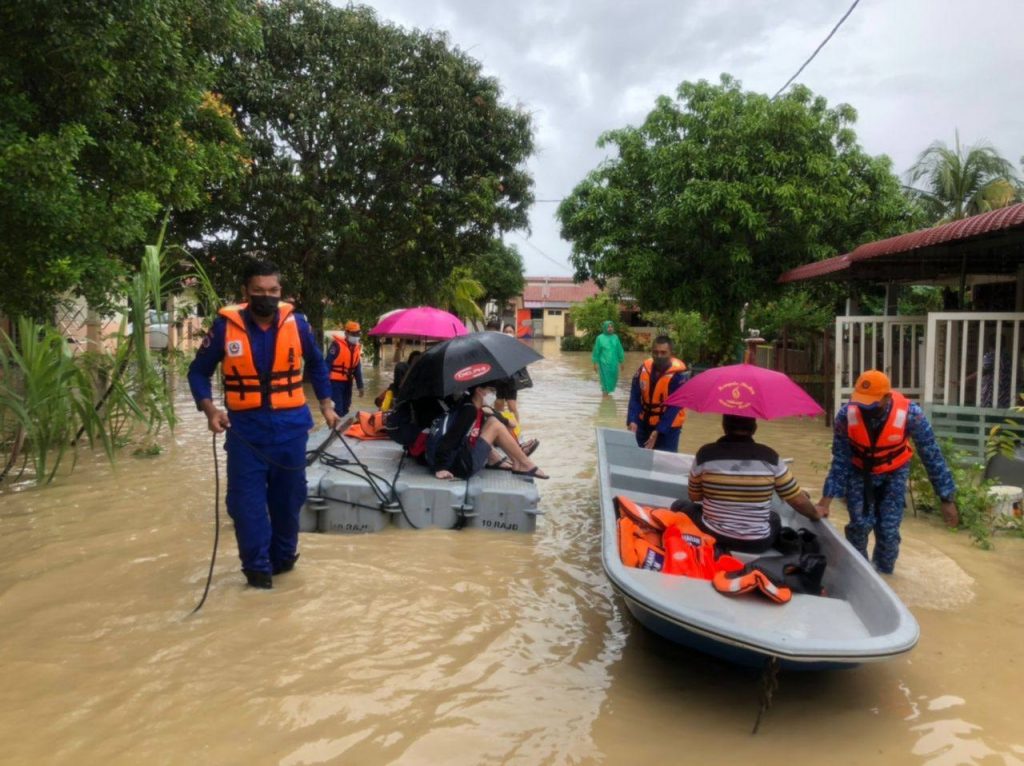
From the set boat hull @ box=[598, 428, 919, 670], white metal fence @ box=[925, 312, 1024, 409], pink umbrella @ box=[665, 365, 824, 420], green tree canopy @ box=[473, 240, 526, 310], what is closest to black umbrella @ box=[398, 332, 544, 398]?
pink umbrella @ box=[665, 365, 824, 420]

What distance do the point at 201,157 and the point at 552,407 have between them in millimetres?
8747

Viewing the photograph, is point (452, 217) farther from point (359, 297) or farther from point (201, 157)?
point (201, 157)

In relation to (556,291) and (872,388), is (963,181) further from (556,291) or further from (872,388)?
(556,291)

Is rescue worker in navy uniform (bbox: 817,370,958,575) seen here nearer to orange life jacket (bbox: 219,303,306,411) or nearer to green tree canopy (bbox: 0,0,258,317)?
orange life jacket (bbox: 219,303,306,411)

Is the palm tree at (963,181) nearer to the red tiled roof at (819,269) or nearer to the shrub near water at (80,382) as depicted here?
the red tiled roof at (819,269)

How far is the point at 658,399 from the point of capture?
7.47 meters

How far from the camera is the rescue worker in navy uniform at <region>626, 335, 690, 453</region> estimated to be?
732 centimetres

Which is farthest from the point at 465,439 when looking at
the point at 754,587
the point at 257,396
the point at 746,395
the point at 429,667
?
the point at 754,587

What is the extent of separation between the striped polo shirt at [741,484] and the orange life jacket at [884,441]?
73 centimetres

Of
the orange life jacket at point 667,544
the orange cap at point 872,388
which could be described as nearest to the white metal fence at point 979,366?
the orange cap at point 872,388

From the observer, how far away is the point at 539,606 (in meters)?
4.79

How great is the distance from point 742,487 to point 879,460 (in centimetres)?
112

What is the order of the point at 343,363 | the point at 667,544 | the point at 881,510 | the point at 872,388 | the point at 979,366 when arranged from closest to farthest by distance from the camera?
the point at 667,544, the point at 872,388, the point at 881,510, the point at 979,366, the point at 343,363

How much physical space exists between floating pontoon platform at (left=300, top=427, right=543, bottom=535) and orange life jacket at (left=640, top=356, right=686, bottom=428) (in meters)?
1.74
